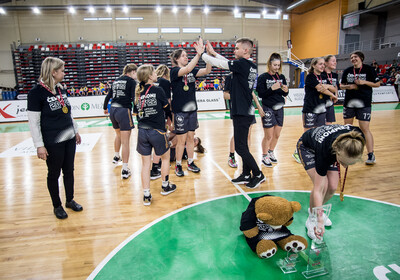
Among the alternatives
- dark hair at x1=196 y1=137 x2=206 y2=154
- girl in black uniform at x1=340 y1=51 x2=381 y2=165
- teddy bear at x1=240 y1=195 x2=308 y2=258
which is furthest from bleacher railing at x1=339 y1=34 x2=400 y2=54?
teddy bear at x1=240 y1=195 x2=308 y2=258

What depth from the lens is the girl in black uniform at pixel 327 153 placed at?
1652 millimetres

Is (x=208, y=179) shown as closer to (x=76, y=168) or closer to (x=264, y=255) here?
(x=264, y=255)

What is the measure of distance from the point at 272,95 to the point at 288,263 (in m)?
2.83

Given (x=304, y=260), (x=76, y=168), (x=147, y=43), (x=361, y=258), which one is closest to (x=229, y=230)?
(x=304, y=260)

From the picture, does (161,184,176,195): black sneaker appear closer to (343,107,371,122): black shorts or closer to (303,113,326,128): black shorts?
(303,113,326,128): black shorts

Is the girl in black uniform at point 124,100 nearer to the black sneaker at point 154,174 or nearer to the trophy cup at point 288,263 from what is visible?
the black sneaker at point 154,174

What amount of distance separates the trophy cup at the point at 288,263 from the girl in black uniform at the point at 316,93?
2684 mm

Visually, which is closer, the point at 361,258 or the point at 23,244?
the point at 361,258

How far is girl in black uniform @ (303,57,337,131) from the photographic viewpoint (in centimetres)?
389

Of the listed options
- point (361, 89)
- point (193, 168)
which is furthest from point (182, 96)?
point (361, 89)

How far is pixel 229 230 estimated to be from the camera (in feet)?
8.00

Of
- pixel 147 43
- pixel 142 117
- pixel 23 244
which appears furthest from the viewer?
pixel 147 43

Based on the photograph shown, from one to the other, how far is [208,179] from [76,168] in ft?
8.14

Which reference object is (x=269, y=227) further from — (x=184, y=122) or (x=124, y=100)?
(x=124, y=100)
